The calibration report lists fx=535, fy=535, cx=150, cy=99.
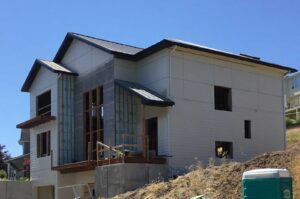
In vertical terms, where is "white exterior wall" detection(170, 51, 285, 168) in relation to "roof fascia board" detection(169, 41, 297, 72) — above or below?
below

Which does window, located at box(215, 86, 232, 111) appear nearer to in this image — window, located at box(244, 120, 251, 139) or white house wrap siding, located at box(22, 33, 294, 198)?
white house wrap siding, located at box(22, 33, 294, 198)

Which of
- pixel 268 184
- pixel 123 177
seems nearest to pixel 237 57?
pixel 123 177

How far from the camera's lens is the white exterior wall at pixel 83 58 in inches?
1153

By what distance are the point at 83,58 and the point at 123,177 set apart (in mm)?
11198

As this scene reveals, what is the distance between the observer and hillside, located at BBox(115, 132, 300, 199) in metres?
15.8

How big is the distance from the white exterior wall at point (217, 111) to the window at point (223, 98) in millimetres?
271

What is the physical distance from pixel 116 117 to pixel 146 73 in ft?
9.15

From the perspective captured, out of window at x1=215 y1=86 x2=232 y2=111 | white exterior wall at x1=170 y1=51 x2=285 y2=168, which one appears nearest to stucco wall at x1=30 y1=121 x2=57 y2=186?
white exterior wall at x1=170 y1=51 x2=285 y2=168

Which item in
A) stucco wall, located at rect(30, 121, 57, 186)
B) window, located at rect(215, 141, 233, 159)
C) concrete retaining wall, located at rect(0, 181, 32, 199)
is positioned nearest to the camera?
window, located at rect(215, 141, 233, 159)

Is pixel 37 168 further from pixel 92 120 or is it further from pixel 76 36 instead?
pixel 76 36

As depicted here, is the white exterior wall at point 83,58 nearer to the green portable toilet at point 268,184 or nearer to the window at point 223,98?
the window at point 223,98

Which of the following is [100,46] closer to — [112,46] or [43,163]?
[112,46]

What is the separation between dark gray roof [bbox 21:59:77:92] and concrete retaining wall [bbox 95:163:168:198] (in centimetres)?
991

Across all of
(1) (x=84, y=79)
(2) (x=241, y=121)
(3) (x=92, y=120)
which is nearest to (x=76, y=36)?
(1) (x=84, y=79)
